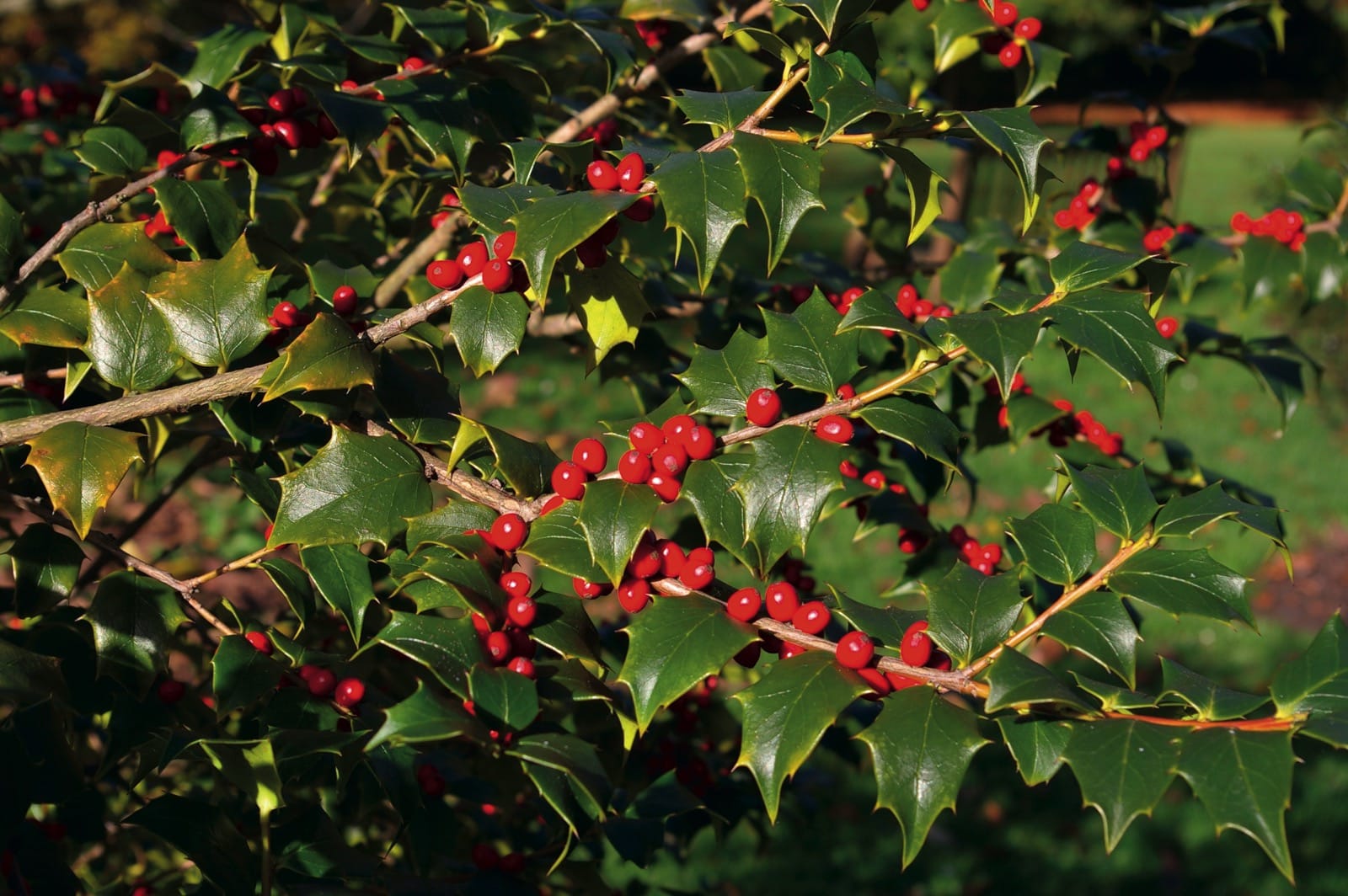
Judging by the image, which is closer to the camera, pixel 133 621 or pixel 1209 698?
pixel 1209 698

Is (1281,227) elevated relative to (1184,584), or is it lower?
lower

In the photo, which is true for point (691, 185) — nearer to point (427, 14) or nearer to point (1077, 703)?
point (1077, 703)

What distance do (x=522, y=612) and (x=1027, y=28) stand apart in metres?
1.60

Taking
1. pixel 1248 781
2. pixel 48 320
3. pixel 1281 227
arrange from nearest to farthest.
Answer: pixel 1248 781
pixel 48 320
pixel 1281 227

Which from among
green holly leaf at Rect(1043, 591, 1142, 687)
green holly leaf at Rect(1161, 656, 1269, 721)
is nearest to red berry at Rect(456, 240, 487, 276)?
green holly leaf at Rect(1043, 591, 1142, 687)

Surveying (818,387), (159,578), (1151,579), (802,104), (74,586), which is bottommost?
(74,586)

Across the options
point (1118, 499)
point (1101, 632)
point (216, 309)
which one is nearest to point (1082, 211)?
point (1118, 499)

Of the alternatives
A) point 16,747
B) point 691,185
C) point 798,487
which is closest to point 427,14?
point 691,185

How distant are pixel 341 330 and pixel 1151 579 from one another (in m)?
0.96

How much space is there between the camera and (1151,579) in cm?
126

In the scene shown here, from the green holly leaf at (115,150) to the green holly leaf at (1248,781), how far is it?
1.56 m

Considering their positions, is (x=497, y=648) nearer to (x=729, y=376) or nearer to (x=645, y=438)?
(x=645, y=438)

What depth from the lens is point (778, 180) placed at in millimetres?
1264

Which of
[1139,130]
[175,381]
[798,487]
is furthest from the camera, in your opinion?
[1139,130]
